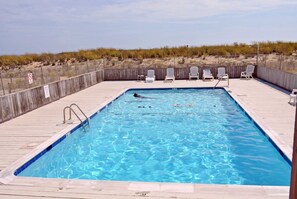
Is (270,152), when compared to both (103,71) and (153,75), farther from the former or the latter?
(103,71)

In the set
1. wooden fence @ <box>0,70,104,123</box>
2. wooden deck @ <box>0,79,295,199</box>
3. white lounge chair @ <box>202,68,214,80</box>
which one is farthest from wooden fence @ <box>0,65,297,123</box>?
white lounge chair @ <box>202,68,214,80</box>

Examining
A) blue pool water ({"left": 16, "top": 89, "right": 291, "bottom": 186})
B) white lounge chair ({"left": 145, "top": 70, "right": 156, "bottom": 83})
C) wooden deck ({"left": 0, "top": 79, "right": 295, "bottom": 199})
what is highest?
white lounge chair ({"left": 145, "top": 70, "right": 156, "bottom": 83})

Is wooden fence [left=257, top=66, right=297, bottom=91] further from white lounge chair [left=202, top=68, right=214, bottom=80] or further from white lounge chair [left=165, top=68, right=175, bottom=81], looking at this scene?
white lounge chair [left=165, top=68, right=175, bottom=81]

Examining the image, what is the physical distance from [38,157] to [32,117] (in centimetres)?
301

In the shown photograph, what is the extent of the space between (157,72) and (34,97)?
344 inches

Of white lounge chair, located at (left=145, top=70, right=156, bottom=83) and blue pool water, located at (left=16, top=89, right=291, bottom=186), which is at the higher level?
white lounge chair, located at (left=145, top=70, right=156, bottom=83)

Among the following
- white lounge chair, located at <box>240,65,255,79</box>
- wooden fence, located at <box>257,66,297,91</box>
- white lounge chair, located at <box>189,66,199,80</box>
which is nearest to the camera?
wooden fence, located at <box>257,66,297,91</box>

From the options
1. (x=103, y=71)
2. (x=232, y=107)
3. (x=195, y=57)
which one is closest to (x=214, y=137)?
(x=232, y=107)

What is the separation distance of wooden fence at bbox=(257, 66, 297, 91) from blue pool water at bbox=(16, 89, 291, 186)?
2475 millimetres

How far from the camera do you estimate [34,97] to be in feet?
28.5

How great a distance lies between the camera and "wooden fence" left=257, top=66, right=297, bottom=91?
31.9ft

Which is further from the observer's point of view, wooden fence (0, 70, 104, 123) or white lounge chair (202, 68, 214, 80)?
white lounge chair (202, 68, 214, 80)

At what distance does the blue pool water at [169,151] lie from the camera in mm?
4754

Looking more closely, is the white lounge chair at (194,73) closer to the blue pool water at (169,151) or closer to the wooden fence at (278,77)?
the wooden fence at (278,77)
